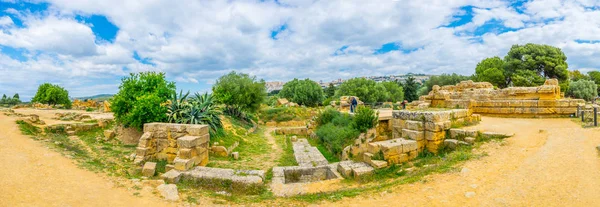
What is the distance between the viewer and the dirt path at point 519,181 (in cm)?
402

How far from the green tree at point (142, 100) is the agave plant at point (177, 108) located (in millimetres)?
236

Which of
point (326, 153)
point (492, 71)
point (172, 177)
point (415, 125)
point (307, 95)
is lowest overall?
point (326, 153)

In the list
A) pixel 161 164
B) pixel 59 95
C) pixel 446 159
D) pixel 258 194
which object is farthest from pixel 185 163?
pixel 59 95

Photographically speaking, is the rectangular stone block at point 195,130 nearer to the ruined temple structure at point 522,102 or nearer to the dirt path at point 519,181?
the dirt path at point 519,181

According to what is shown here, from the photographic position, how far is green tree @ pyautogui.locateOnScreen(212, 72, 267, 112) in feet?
69.3

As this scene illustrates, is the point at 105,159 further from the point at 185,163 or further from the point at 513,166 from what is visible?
the point at 513,166

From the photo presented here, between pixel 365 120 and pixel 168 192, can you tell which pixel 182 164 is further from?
pixel 365 120

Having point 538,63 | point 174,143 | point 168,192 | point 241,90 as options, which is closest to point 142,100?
point 174,143

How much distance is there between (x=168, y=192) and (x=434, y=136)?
666 centimetres

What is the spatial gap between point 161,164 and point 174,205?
3.78m

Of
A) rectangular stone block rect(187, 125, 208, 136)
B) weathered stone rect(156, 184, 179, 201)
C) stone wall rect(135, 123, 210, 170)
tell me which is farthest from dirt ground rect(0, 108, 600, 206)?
rectangular stone block rect(187, 125, 208, 136)

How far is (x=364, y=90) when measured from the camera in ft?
136

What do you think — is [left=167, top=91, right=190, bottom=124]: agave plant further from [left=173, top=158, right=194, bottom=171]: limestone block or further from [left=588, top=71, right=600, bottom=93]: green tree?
[left=588, top=71, right=600, bottom=93]: green tree

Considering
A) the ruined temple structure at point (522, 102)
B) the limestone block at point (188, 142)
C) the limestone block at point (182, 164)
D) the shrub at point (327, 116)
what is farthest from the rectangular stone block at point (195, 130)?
the ruined temple structure at point (522, 102)
